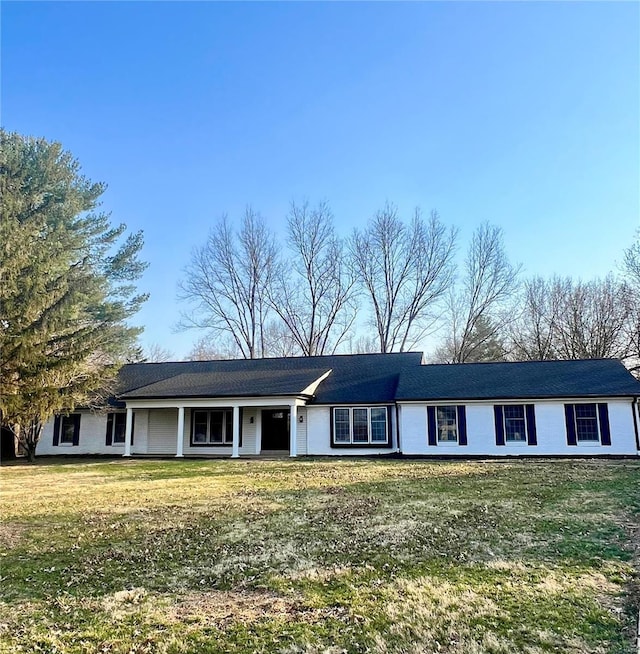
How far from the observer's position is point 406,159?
17.5 metres

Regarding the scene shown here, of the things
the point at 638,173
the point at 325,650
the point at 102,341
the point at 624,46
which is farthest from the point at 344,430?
the point at 325,650

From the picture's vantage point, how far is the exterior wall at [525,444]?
55.4 feet

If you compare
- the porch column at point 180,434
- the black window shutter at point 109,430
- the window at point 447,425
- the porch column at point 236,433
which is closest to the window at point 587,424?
the window at point 447,425

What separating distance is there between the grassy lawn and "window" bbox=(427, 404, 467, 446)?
23.8ft

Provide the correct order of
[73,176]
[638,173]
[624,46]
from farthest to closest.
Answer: [73,176]
[638,173]
[624,46]

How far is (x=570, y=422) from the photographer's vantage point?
17312 millimetres

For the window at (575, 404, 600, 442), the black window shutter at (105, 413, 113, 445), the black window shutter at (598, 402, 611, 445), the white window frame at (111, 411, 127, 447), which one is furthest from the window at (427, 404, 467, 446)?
the black window shutter at (105, 413, 113, 445)

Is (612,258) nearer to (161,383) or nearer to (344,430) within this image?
(344,430)

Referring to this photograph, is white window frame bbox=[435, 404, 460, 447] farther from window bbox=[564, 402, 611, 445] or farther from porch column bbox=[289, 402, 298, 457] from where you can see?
porch column bbox=[289, 402, 298, 457]

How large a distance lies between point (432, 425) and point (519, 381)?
3.80 metres

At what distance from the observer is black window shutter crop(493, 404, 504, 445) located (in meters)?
17.7

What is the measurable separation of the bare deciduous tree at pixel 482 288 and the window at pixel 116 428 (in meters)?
22.0

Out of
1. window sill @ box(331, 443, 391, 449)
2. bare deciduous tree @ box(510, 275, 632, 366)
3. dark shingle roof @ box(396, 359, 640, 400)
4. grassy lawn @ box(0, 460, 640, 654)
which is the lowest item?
grassy lawn @ box(0, 460, 640, 654)

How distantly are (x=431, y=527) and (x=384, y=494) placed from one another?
9.40 ft
